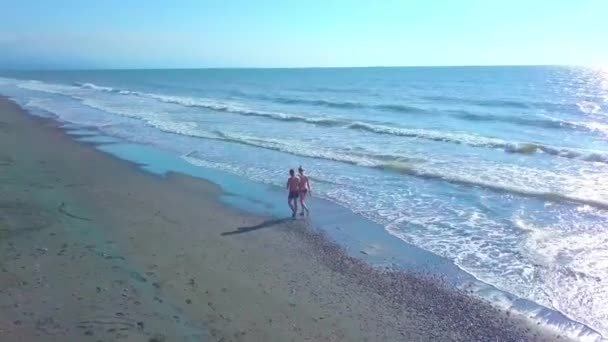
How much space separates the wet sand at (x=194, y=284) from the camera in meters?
7.13

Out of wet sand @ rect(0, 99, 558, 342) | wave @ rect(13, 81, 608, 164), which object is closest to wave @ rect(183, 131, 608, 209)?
wave @ rect(13, 81, 608, 164)

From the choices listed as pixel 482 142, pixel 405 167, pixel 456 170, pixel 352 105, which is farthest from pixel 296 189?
pixel 352 105

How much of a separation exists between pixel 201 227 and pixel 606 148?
71.7 feet

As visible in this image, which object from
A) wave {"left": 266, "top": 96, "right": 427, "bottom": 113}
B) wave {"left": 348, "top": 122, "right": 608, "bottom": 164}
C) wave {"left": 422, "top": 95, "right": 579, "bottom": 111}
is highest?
wave {"left": 422, "top": 95, "right": 579, "bottom": 111}

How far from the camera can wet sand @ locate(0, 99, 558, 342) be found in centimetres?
713

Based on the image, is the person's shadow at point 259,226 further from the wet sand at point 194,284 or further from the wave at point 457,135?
the wave at point 457,135

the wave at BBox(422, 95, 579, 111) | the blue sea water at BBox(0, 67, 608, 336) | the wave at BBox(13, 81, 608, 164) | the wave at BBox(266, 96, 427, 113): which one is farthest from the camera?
the wave at BBox(422, 95, 579, 111)

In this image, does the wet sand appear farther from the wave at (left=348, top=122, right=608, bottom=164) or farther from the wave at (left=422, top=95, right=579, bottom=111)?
the wave at (left=422, top=95, right=579, bottom=111)

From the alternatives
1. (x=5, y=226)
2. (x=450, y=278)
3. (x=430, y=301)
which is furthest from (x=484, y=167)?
(x=5, y=226)

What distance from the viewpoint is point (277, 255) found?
10414mm

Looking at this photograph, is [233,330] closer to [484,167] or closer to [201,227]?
[201,227]

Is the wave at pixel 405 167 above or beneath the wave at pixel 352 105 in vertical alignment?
beneath

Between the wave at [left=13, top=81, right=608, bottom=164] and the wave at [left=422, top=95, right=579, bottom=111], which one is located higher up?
the wave at [left=422, top=95, right=579, bottom=111]

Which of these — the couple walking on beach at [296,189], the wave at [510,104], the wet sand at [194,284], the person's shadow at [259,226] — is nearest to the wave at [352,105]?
the wave at [510,104]
